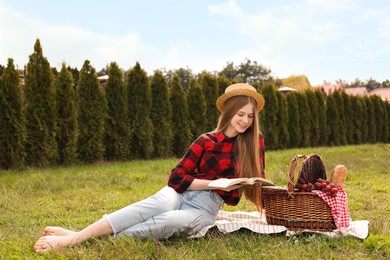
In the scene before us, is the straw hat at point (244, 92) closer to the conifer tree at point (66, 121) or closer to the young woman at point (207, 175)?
the young woman at point (207, 175)

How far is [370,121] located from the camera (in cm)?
2230

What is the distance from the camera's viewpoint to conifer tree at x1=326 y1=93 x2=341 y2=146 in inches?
794

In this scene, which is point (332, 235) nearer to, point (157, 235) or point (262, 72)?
point (157, 235)

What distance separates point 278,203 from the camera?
12.8ft

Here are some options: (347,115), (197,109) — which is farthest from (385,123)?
(197,109)

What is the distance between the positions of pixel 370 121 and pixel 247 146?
20.0 m

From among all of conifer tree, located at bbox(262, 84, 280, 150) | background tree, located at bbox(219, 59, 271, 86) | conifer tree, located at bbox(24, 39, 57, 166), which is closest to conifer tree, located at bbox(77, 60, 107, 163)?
conifer tree, located at bbox(24, 39, 57, 166)

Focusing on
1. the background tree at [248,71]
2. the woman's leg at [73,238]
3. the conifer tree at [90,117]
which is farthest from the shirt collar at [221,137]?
the background tree at [248,71]

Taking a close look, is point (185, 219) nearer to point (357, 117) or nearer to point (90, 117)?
point (90, 117)

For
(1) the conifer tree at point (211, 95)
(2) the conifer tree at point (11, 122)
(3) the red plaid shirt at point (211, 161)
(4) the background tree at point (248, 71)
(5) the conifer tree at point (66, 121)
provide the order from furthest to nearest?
(4) the background tree at point (248, 71)
(1) the conifer tree at point (211, 95)
(5) the conifer tree at point (66, 121)
(2) the conifer tree at point (11, 122)
(3) the red plaid shirt at point (211, 161)

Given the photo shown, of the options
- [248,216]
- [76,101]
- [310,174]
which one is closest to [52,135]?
[76,101]

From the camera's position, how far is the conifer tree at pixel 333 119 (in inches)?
794

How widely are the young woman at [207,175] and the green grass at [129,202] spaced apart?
0.16 meters

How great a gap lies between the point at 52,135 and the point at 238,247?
827cm
